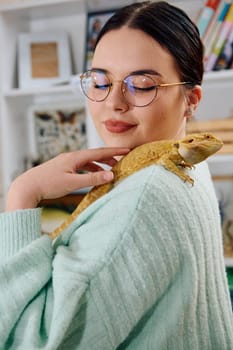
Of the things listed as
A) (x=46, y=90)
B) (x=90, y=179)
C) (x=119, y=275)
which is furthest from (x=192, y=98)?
(x=46, y=90)

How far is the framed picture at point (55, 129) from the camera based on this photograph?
259 cm

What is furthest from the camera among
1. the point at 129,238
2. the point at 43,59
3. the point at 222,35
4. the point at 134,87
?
the point at 43,59

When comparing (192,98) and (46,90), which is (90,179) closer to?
(192,98)

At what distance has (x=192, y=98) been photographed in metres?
0.87

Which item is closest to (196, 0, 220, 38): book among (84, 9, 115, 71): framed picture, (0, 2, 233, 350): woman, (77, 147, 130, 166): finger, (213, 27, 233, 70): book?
(213, 27, 233, 70): book

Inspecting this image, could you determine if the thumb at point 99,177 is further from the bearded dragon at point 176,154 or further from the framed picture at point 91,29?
the framed picture at point 91,29

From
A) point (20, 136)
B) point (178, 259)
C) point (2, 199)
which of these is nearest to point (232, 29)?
point (20, 136)

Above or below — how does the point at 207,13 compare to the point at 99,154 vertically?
above

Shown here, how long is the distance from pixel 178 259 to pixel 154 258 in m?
0.04

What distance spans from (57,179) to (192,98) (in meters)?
0.28

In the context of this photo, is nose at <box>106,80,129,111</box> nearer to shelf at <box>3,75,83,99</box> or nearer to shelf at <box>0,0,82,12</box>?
shelf at <box>3,75,83,99</box>

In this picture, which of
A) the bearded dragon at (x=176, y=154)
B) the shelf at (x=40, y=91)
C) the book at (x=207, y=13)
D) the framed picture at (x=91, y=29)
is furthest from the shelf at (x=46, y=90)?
the bearded dragon at (x=176, y=154)

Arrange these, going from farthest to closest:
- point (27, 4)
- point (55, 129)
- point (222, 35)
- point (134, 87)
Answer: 1. point (55, 129)
2. point (27, 4)
3. point (222, 35)
4. point (134, 87)

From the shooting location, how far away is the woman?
65cm
